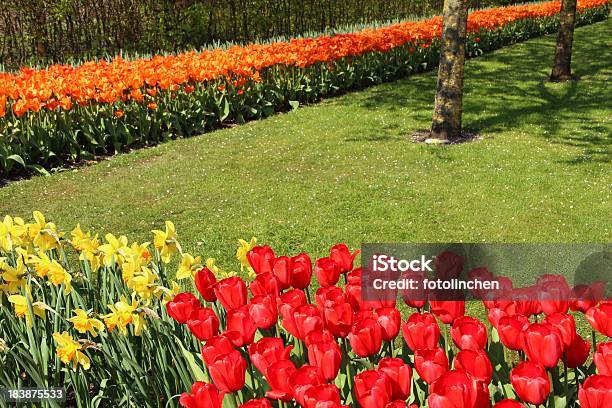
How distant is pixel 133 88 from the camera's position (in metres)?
10.1

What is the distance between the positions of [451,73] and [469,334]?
8154 mm

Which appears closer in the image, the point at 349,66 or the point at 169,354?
the point at 169,354

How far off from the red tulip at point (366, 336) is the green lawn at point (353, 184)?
13.6 ft

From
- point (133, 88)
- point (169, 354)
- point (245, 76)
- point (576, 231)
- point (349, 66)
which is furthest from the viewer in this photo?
point (349, 66)

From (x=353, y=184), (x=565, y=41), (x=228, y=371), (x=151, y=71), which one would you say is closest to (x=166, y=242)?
(x=228, y=371)

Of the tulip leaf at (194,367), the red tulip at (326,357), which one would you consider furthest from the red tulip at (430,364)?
the tulip leaf at (194,367)

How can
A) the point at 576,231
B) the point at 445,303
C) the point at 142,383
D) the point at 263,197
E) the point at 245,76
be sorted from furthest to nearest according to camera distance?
1. the point at 245,76
2. the point at 263,197
3. the point at 576,231
4. the point at 142,383
5. the point at 445,303

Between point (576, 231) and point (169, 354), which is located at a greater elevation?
point (169, 354)

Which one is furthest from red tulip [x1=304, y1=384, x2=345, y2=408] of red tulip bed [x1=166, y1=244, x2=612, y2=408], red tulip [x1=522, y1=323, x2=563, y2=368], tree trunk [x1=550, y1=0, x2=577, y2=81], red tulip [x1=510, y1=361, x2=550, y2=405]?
tree trunk [x1=550, y1=0, x2=577, y2=81]

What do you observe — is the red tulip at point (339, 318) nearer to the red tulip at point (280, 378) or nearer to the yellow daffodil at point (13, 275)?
Result: the red tulip at point (280, 378)

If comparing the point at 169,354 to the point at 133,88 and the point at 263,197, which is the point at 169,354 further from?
the point at 133,88

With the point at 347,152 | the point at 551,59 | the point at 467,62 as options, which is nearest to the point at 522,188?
the point at 347,152

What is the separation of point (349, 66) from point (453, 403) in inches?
508

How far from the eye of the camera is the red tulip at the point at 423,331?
1.99 metres
